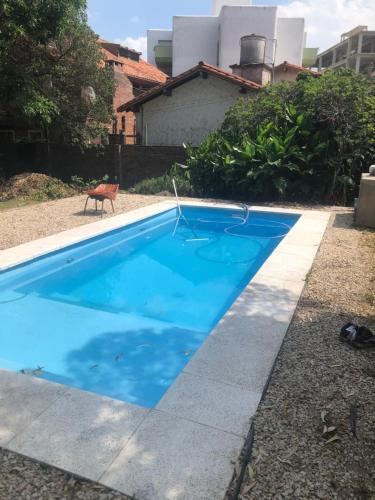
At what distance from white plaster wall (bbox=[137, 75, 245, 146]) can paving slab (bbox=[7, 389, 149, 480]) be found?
1757 cm

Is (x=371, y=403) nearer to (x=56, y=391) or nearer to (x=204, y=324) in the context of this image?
(x=56, y=391)

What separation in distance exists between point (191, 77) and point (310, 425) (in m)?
18.5

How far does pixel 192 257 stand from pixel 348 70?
9.64 metres

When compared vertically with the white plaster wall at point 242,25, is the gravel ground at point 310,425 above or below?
below

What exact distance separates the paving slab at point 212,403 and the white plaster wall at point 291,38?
124 ft

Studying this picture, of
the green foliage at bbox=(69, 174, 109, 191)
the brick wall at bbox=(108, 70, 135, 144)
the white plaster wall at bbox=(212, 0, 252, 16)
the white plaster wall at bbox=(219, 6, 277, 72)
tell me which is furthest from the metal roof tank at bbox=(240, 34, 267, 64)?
the white plaster wall at bbox=(212, 0, 252, 16)

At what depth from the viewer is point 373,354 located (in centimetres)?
385

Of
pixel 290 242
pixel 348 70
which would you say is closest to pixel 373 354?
pixel 290 242

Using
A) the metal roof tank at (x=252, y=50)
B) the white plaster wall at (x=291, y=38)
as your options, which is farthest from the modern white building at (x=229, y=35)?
→ the metal roof tank at (x=252, y=50)

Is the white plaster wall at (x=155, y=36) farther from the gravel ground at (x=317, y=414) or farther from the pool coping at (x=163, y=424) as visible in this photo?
the pool coping at (x=163, y=424)

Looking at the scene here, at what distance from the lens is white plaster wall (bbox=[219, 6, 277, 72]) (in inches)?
1248

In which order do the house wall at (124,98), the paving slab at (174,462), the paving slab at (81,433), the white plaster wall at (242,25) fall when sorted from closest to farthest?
the paving slab at (174,462) → the paving slab at (81,433) → the house wall at (124,98) → the white plaster wall at (242,25)

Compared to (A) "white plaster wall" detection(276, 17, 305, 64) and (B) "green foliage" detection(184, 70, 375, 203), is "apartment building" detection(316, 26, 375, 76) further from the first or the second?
(B) "green foliage" detection(184, 70, 375, 203)

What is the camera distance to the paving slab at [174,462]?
2.28 m
